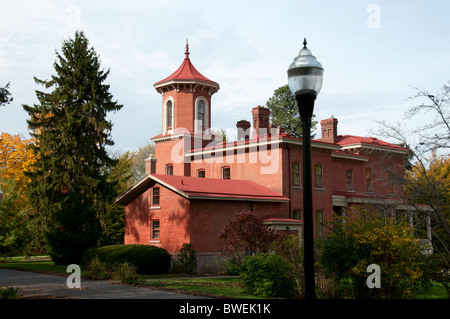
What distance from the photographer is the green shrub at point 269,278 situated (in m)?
15.9

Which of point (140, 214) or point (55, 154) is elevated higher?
point (55, 154)

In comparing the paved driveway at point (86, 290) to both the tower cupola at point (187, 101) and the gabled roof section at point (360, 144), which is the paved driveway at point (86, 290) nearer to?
the tower cupola at point (187, 101)

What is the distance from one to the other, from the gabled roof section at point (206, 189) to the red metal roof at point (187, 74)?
1186 centimetres

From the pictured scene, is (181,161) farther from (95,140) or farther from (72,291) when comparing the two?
(72,291)

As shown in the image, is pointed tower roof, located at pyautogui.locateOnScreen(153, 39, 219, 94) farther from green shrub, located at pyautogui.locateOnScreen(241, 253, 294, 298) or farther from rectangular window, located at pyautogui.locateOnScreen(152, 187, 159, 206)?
green shrub, located at pyautogui.locateOnScreen(241, 253, 294, 298)

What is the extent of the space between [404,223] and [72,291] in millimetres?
11385

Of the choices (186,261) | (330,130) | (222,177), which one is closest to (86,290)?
(186,261)

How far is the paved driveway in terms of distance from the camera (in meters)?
15.0

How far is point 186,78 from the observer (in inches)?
1690

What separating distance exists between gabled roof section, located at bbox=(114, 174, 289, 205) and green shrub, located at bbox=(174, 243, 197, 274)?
306 cm

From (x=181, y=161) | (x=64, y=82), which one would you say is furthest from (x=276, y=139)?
(x=64, y=82)

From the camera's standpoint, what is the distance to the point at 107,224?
35562 millimetres

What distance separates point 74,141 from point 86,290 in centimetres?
1989

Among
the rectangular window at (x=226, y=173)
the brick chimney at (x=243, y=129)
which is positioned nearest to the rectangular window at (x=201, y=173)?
the rectangular window at (x=226, y=173)
